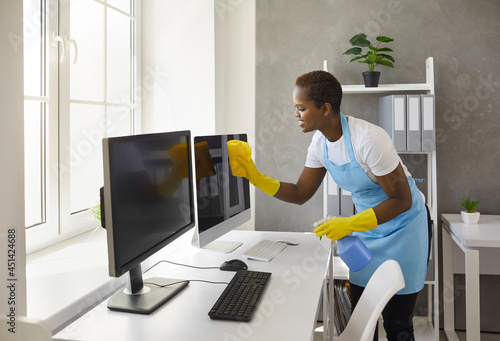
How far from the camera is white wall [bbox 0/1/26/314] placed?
3.63 feet

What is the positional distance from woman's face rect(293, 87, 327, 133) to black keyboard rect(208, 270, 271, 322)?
2.01 ft

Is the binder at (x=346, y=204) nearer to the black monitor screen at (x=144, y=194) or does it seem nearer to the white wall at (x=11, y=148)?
the black monitor screen at (x=144, y=194)

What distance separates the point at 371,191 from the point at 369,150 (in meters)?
0.22

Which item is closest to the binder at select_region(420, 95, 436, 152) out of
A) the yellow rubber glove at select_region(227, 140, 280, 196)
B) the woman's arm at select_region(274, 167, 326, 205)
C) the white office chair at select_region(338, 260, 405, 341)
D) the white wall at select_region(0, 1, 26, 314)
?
the woman's arm at select_region(274, 167, 326, 205)

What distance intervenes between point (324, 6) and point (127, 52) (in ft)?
3.99

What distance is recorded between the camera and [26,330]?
3.31 ft

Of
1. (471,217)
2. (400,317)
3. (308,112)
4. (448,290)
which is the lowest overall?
(448,290)

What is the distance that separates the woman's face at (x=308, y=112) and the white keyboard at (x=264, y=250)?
0.52m

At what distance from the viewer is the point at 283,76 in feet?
9.75

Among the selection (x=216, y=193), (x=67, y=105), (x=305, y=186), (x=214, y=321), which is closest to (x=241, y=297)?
(x=214, y=321)

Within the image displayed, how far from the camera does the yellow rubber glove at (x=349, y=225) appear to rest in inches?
72.7

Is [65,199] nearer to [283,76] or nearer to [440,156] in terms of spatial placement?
[283,76]

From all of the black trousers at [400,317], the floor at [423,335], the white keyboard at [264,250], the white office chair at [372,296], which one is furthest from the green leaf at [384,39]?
the floor at [423,335]

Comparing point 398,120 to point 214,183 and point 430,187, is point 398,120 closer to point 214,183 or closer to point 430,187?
point 430,187
